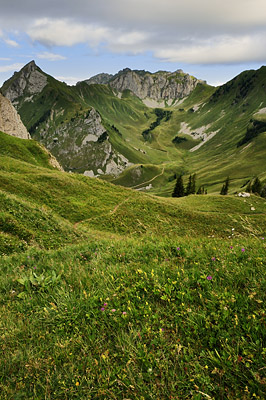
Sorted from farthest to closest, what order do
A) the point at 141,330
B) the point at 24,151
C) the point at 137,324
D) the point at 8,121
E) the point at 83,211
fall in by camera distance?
the point at 8,121
the point at 24,151
the point at 83,211
the point at 137,324
the point at 141,330

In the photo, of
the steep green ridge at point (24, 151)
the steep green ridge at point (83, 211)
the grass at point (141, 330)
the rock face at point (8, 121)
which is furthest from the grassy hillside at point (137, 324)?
the rock face at point (8, 121)

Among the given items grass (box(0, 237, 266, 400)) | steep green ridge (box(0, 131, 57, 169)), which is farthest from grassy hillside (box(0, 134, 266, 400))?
steep green ridge (box(0, 131, 57, 169))

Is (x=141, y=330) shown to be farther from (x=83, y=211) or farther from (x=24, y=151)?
(x=24, y=151)

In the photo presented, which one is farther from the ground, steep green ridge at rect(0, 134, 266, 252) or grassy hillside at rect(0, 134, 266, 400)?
grassy hillside at rect(0, 134, 266, 400)

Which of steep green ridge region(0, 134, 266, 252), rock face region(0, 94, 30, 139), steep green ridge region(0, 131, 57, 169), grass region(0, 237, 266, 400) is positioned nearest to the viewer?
grass region(0, 237, 266, 400)

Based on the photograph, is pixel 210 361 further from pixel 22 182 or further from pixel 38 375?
pixel 22 182

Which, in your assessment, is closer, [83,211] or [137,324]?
[137,324]

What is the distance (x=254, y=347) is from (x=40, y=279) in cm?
502

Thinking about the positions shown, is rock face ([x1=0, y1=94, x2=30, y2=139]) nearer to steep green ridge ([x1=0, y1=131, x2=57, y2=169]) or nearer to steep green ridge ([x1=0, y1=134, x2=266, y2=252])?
steep green ridge ([x1=0, y1=131, x2=57, y2=169])

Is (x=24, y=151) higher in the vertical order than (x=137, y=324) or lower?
higher

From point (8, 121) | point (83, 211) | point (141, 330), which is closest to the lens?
point (141, 330)

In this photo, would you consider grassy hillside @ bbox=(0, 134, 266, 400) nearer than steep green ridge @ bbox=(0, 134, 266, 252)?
Yes

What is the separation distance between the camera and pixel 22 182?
30.6 metres

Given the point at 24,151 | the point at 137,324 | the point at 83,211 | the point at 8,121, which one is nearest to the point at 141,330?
the point at 137,324
